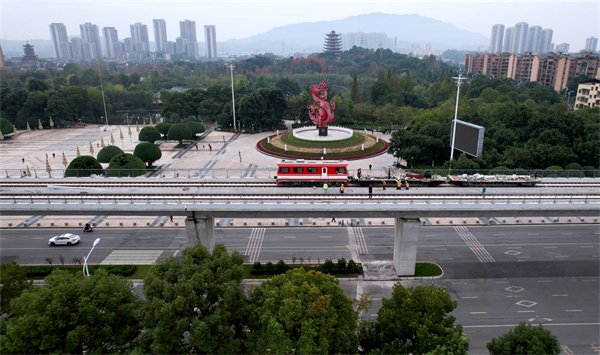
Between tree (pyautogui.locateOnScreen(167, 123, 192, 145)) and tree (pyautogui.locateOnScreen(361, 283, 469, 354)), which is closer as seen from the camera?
tree (pyautogui.locateOnScreen(361, 283, 469, 354))

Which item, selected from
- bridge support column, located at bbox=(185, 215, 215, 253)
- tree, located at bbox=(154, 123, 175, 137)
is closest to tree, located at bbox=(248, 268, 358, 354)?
bridge support column, located at bbox=(185, 215, 215, 253)

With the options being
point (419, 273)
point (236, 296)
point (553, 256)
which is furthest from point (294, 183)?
point (553, 256)

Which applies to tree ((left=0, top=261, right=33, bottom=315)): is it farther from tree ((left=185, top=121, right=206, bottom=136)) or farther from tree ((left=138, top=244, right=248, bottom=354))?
tree ((left=185, top=121, right=206, bottom=136))

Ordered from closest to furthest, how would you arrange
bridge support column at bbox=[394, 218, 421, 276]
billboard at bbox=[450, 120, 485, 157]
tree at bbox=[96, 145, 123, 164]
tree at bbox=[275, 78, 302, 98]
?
1. bridge support column at bbox=[394, 218, 421, 276]
2. billboard at bbox=[450, 120, 485, 157]
3. tree at bbox=[96, 145, 123, 164]
4. tree at bbox=[275, 78, 302, 98]

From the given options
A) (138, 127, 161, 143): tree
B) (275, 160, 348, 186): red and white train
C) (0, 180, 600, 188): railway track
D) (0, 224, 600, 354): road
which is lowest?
(0, 224, 600, 354): road

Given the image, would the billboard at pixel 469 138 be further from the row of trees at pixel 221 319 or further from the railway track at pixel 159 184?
the row of trees at pixel 221 319

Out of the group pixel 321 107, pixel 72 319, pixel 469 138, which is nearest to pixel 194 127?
pixel 321 107

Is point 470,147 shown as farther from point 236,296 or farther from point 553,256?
point 236,296
